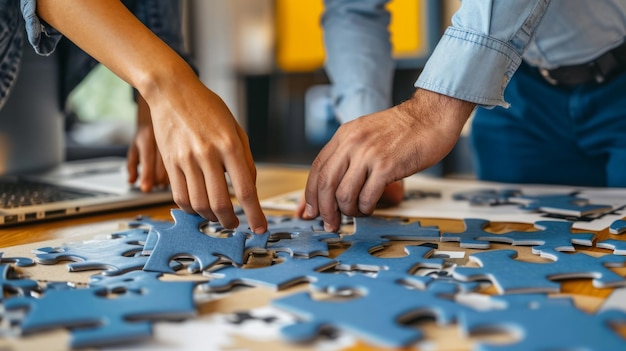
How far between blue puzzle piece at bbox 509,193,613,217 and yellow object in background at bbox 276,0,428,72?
8.42ft

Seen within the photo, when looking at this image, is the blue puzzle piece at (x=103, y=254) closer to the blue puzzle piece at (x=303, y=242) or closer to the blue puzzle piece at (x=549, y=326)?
the blue puzzle piece at (x=303, y=242)

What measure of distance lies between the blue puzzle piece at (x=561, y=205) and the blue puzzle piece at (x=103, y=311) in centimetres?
80

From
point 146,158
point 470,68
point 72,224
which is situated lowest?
point 72,224

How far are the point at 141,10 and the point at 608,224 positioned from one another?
118 centimetres

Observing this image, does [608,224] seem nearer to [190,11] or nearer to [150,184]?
[150,184]

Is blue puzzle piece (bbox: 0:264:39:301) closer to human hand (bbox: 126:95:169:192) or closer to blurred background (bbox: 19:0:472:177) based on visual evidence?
human hand (bbox: 126:95:169:192)

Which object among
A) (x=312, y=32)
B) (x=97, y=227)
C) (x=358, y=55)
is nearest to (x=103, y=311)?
(x=97, y=227)

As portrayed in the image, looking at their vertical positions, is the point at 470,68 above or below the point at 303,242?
above

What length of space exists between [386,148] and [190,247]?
36 cm

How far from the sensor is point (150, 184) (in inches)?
58.8

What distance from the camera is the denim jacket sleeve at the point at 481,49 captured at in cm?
101

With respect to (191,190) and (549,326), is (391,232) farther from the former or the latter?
(549,326)

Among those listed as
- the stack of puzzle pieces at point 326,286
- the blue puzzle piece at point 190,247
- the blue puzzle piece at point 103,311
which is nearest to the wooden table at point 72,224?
the stack of puzzle pieces at point 326,286

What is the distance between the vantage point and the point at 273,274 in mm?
807
